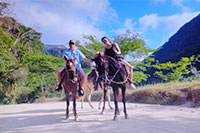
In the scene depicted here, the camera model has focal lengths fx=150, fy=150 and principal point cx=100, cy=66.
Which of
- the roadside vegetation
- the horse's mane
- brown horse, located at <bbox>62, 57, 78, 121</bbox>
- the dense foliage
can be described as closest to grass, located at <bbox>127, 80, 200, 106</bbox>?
the roadside vegetation

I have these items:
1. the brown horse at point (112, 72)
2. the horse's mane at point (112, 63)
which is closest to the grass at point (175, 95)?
the brown horse at point (112, 72)

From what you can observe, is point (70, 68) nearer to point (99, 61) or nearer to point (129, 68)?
point (99, 61)

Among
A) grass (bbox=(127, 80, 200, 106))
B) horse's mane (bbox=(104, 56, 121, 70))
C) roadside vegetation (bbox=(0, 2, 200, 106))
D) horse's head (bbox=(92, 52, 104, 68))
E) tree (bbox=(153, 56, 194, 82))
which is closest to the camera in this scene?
horse's head (bbox=(92, 52, 104, 68))

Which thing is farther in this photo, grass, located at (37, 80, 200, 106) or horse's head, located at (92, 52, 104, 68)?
grass, located at (37, 80, 200, 106)

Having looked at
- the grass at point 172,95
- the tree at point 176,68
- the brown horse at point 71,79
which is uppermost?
the tree at point 176,68

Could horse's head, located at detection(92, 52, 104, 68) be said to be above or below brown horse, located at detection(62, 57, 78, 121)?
above

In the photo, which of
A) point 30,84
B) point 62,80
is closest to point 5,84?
point 30,84

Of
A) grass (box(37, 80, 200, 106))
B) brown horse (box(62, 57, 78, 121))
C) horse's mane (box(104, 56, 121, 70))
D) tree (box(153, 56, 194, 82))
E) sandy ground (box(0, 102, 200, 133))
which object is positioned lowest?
sandy ground (box(0, 102, 200, 133))

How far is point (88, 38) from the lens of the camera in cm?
1770

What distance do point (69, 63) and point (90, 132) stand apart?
1.92 m

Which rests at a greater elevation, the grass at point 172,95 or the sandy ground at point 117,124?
the grass at point 172,95

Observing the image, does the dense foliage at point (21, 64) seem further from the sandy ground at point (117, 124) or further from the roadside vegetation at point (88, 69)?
the sandy ground at point (117, 124)

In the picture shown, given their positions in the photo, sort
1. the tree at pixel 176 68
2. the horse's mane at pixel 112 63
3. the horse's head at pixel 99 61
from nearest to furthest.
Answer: the horse's head at pixel 99 61, the horse's mane at pixel 112 63, the tree at pixel 176 68

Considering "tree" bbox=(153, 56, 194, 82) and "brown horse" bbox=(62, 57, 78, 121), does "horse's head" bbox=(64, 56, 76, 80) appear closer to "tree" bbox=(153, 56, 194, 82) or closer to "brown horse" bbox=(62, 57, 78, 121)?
"brown horse" bbox=(62, 57, 78, 121)
